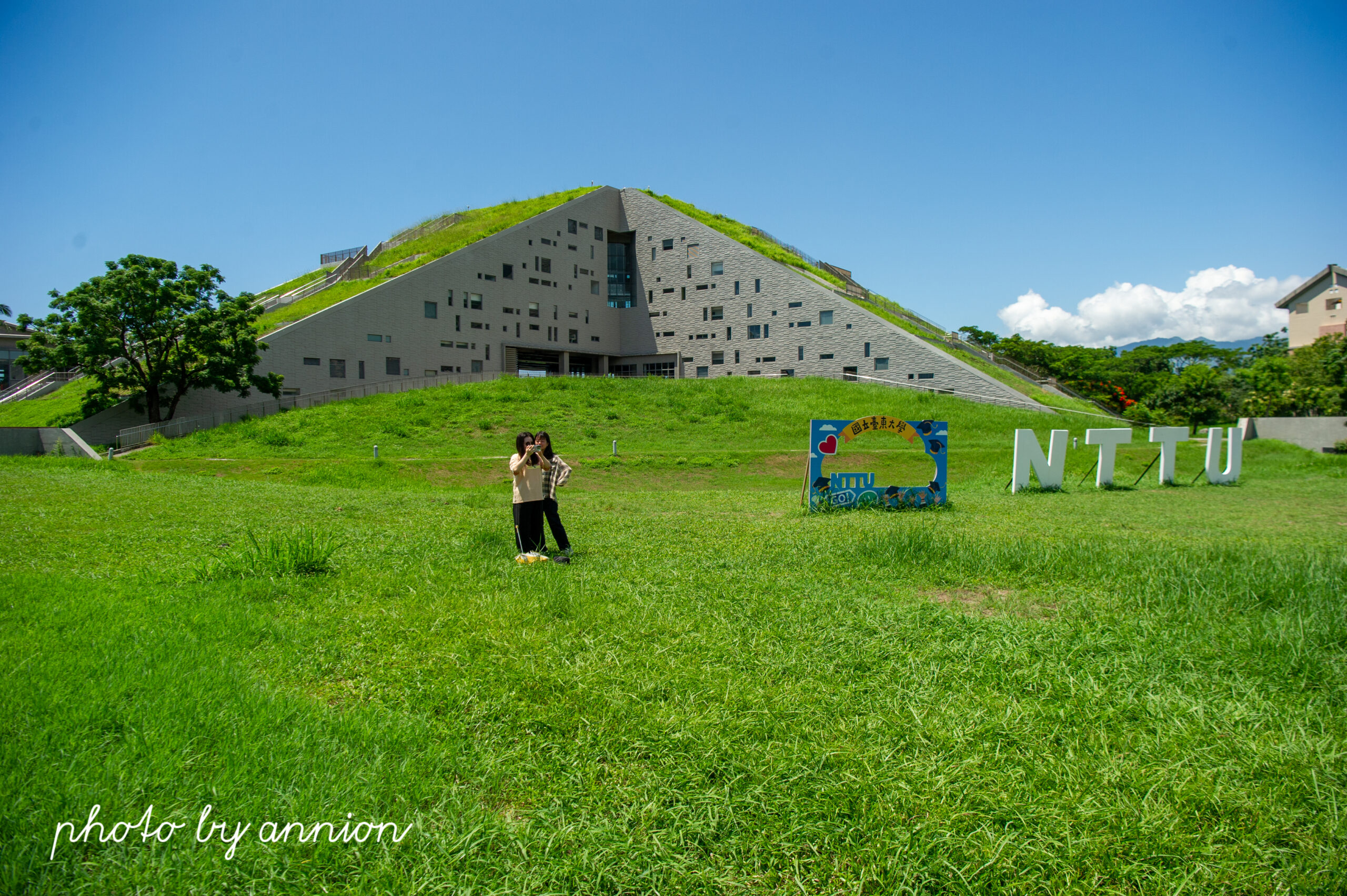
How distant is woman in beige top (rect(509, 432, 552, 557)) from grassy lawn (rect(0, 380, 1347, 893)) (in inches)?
15.0

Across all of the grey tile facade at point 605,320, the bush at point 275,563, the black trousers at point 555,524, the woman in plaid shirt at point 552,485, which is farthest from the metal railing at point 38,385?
the black trousers at point 555,524

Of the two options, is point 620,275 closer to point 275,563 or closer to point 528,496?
Result: point 528,496

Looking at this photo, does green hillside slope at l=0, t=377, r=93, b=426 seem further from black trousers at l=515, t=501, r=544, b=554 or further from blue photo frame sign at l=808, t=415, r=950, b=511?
blue photo frame sign at l=808, t=415, r=950, b=511

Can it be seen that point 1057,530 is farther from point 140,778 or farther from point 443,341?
point 443,341

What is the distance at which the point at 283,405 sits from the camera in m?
37.9

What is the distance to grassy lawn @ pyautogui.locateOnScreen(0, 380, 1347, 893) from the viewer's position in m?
2.78

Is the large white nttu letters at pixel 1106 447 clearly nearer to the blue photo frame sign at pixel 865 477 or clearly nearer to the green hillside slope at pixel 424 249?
the blue photo frame sign at pixel 865 477

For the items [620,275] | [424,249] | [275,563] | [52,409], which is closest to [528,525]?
[275,563]

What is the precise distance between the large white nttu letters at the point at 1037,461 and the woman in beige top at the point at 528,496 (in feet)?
43.5

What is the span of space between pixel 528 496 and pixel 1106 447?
17.4 m

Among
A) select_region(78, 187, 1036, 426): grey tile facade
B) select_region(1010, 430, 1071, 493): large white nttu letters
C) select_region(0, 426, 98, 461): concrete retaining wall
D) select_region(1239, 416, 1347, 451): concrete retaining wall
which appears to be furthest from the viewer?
select_region(78, 187, 1036, 426): grey tile facade

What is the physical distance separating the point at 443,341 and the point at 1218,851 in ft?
163

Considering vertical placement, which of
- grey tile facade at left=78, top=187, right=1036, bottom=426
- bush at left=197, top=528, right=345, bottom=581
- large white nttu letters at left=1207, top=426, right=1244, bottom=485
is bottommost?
large white nttu letters at left=1207, top=426, right=1244, bottom=485

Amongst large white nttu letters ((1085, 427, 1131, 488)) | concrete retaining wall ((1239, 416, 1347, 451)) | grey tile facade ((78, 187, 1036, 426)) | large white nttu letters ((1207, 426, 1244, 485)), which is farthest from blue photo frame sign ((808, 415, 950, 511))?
grey tile facade ((78, 187, 1036, 426))
